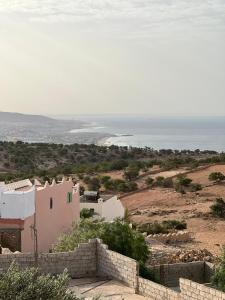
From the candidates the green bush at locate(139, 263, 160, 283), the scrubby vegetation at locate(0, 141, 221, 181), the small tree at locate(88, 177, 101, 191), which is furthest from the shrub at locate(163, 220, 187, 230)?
the scrubby vegetation at locate(0, 141, 221, 181)

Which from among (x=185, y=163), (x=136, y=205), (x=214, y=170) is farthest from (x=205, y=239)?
(x=185, y=163)

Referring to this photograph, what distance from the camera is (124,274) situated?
1723cm

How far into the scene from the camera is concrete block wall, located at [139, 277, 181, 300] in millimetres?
15102

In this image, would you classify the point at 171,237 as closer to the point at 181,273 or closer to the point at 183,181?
the point at 181,273

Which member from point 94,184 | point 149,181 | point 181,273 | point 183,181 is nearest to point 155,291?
point 181,273

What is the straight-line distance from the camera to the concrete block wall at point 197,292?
13836 millimetres

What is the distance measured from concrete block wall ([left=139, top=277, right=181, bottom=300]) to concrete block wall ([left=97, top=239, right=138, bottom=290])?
0.38 metres

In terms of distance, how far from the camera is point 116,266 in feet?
57.6

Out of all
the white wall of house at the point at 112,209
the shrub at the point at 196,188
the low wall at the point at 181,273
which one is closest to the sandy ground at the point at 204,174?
the shrub at the point at 196,188

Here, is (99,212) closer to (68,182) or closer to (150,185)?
(68,182)

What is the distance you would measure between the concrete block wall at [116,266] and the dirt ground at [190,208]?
13.1 metres

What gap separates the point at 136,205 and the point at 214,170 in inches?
520

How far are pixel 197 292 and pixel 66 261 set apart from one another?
16.3ft

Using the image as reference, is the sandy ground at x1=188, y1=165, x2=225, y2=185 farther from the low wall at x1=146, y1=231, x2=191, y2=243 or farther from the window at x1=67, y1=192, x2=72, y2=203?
the window at x1=67, y1=192, x2=72, y2=203
